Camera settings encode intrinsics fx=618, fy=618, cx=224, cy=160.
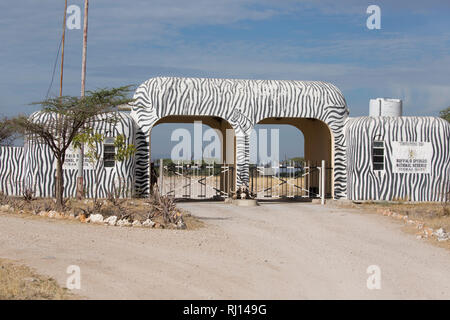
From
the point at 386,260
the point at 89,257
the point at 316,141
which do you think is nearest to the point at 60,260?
the point at 89,257

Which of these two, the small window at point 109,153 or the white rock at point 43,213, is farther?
the small window at point 109,153

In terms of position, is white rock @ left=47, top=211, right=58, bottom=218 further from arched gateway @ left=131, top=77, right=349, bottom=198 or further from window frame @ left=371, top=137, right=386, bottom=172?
window frame @ left=371, top=137, right=386, bottom=172

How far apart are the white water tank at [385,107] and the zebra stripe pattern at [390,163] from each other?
1.06 metres

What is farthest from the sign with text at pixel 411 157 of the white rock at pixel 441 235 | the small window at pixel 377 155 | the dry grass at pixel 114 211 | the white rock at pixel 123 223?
the white rock at pixel 123 223

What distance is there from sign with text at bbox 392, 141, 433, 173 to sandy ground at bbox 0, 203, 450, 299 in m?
8.24

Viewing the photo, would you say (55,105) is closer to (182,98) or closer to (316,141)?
(182,98)

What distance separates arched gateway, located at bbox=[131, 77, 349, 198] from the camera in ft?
84.0

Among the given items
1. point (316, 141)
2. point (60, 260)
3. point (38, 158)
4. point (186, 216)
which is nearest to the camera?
Result: point (60, 260)

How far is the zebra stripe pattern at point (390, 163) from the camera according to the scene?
25906 mm

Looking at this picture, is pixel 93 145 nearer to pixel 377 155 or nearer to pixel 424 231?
pixel 377 155

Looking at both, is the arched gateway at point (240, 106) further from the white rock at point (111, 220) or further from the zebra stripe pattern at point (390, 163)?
the white rock at point (111, 220)

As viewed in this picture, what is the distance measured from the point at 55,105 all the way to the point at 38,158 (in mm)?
7087

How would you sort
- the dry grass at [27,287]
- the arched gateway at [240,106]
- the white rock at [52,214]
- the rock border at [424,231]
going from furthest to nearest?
1. the arched gateway at [240,106]
2. the white rock at [52,214]
3. the rock border at [424,231]
4. the dry grass at [27,287]
